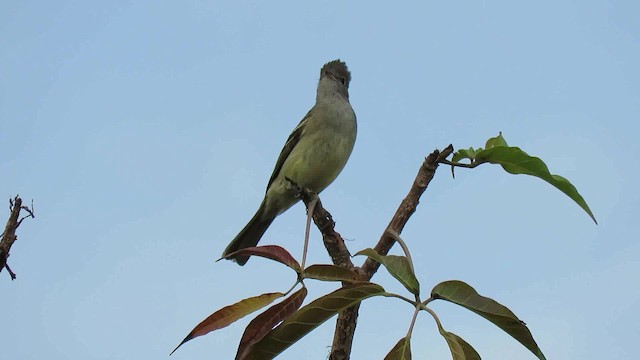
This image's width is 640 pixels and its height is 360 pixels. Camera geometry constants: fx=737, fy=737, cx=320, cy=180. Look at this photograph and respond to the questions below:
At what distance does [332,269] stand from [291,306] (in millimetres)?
177

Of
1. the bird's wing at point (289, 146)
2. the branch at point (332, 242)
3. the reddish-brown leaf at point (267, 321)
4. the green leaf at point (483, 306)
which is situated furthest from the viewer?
the bird's wing at point (289, 146)

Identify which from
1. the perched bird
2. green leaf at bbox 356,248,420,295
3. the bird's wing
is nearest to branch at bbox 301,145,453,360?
green leaf at bbox 356,248,420,295

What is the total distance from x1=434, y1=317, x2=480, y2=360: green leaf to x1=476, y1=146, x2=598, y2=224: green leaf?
0.70 m

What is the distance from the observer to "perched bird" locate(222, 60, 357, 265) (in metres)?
6.84

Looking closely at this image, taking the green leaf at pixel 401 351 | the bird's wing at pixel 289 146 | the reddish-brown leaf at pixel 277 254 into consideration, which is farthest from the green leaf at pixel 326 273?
the bird's wing at pixel 289 146

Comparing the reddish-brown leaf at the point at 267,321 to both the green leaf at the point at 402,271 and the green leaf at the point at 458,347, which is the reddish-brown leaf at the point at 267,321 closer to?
the green leaf at the point at 402,271

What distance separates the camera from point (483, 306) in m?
2.23

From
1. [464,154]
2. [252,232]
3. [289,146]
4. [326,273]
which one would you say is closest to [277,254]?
[326,273]

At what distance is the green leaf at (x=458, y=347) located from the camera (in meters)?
2.22

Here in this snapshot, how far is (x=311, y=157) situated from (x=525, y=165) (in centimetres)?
414

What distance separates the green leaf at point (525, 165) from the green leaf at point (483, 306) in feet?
1.85

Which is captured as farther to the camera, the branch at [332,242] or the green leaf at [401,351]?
the branch at [332,242]

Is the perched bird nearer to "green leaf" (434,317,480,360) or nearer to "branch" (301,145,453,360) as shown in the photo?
"branch" (301,145,453,360)

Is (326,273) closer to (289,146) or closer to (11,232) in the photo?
(11,232)
